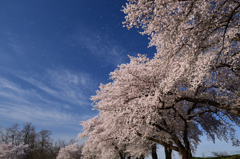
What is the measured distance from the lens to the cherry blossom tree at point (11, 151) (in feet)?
124

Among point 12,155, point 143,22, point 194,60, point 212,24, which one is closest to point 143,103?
point 194,60

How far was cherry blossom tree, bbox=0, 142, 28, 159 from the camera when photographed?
37.7m

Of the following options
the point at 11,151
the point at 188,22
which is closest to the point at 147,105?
the point at 188,22

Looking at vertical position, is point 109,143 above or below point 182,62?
below

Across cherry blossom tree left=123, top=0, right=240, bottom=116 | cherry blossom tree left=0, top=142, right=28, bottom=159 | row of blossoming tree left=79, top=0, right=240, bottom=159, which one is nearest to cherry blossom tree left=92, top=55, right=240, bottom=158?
row of blossoming tree left=79, top=0, right=240, bottom=159

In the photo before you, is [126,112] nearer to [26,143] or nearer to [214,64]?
[214,64]

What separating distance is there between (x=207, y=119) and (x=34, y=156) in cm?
4559

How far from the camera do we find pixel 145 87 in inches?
479

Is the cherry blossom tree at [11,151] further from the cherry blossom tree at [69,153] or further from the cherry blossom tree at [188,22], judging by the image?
the cherry blossom tree at [188,22]

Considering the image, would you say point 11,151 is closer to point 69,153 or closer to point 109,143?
point 69,153

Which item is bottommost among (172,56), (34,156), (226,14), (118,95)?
(34,156)

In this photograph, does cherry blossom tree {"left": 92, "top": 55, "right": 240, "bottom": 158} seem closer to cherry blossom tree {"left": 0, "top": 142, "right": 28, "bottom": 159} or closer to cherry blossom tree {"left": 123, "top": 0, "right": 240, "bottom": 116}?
cherry blossom tree {"left": 123, "top": 0, "right": 240, "bottom": 116}

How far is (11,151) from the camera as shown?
125 ft

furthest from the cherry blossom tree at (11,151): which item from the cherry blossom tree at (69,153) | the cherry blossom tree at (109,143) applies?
the cherry blossom tree at (109,143)
